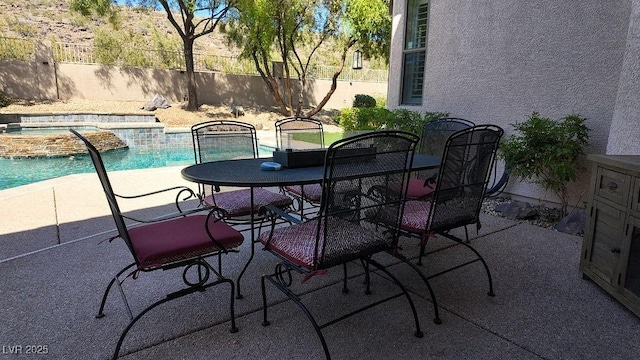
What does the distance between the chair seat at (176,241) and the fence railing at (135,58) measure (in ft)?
40.2

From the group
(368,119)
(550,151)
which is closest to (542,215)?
(550,151)

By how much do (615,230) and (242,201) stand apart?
7.66 feet

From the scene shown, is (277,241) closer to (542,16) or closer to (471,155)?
(471,155)

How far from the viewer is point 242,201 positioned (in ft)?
8.69

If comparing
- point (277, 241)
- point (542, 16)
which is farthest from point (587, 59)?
point (277, 241)

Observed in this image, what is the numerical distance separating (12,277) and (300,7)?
35.2ft

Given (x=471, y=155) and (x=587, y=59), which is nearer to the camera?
(x=471, y=155)

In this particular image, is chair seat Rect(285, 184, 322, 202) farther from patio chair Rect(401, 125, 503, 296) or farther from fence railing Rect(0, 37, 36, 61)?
fence railing Rect(0, 37, 36, 61)

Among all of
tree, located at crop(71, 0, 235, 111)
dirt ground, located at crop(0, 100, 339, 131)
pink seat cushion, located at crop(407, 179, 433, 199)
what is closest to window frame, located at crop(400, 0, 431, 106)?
pink seat cushion, located at crop(407, 179, 433, 199)

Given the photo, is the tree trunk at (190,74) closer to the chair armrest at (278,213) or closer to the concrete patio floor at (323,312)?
the concrete patio floor at (323,312)

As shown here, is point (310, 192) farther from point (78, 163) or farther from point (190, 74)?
point (190, 74)

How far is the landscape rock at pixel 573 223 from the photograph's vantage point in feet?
10.9

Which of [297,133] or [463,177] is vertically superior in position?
[297,133]

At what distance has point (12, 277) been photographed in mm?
2420
